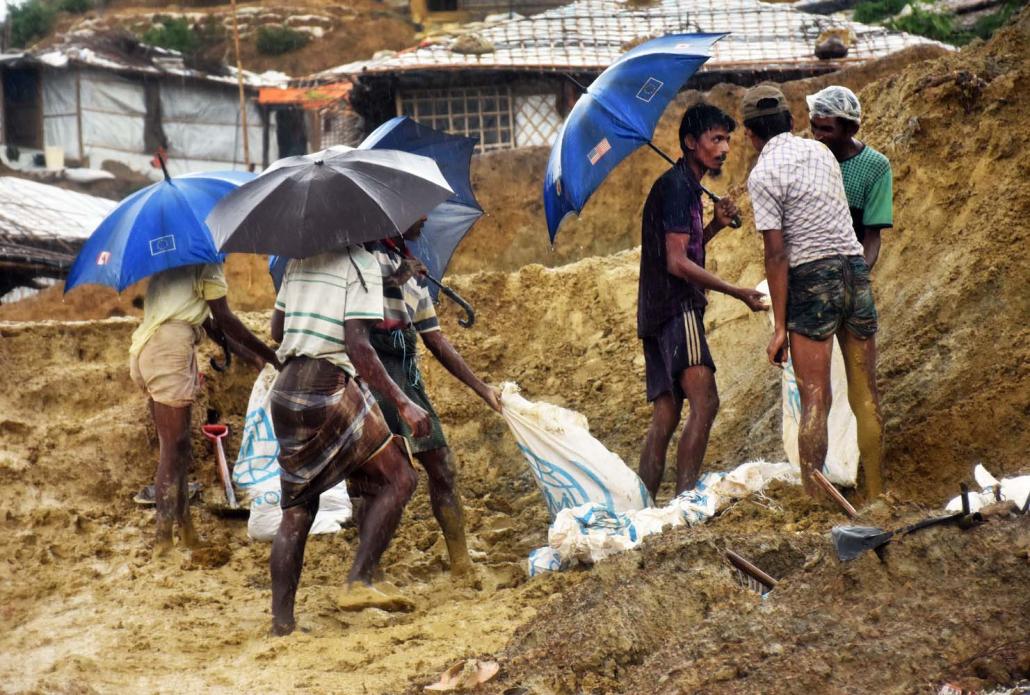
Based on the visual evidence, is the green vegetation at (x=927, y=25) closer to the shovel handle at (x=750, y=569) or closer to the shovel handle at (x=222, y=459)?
the shovel handle at (x=222, y=459)

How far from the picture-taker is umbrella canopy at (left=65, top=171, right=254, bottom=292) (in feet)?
22.8

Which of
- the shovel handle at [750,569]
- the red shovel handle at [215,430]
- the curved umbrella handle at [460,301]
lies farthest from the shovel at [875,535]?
the red shovel handle at [215,430]

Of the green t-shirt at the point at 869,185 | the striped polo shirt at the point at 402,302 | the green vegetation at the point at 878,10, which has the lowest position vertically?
the striped polo shirt at the point at 402,302

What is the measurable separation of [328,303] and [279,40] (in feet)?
95.0

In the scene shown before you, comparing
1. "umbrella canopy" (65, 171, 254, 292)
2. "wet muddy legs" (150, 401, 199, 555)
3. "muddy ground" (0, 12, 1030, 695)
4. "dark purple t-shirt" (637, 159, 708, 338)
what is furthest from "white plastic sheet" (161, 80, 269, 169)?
"dark purple t-shirt" (637, 159, 708, 338)

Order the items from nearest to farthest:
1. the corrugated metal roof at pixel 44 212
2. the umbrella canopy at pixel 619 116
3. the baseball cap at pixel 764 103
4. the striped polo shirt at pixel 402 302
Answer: the baseball cap at pixel 764 103 → the striped polo shirt at pixel 402 302 → the umbrella canopy at pixel 619 116 → the corrugated metal roof at pixel 44 212

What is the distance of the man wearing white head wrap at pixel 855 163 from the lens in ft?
19.0

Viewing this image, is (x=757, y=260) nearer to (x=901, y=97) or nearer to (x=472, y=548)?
(x=901, y=97)

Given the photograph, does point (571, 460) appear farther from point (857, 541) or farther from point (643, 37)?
point (643, 37)

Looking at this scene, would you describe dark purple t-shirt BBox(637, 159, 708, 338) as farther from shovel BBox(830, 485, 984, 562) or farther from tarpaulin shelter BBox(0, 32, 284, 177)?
tarpaulin shelter BBox(0, 32, 284, 177)

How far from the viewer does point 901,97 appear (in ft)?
27.1

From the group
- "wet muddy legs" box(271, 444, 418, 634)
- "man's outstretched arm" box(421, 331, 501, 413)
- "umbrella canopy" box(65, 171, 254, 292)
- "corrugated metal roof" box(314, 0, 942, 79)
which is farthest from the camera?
"corrugated metal roof" box(314, 0, 942, 79)

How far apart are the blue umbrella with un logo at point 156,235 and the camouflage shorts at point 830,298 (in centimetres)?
308

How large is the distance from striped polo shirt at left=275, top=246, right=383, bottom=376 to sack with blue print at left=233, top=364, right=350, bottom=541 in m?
2.00
